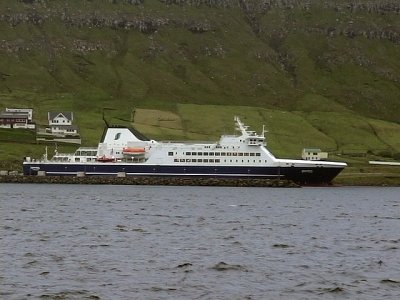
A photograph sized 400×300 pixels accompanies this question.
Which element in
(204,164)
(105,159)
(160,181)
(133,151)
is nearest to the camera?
(160,181)

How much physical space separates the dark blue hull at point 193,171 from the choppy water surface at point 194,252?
5153 centimetres

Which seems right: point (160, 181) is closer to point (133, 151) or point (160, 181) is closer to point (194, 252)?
point (133, 151)

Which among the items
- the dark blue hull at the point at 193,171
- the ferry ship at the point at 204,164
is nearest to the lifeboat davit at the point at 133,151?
the ferry ship at the point at 204,164

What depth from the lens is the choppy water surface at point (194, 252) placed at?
130 feet

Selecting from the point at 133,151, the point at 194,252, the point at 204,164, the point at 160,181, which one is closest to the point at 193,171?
the point at 204,164

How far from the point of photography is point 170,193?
11938 centimetres

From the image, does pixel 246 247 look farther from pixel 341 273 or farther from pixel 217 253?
pixel 341 273

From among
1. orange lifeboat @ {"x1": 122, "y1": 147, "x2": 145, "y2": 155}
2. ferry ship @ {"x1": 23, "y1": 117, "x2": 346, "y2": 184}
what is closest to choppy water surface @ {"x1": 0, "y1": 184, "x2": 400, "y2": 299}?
ferry ship @ {"x1": 23, "y1": 117, "x2": 346, "y2": 184}

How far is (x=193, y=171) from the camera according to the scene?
146 meters

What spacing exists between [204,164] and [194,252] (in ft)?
311

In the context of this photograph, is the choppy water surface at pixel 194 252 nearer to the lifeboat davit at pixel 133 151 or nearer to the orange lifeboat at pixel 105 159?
the lifeboat davit at pixel 133 151

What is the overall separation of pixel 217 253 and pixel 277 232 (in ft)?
46.8

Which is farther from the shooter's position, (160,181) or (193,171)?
(193,171)

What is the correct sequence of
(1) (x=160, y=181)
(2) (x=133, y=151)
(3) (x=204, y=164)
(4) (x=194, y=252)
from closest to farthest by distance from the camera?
(4) (x=194, y=252) < (1) (x=160, y=181) < (3) (x=204, y=164) < (2) (x=133, y=151)
